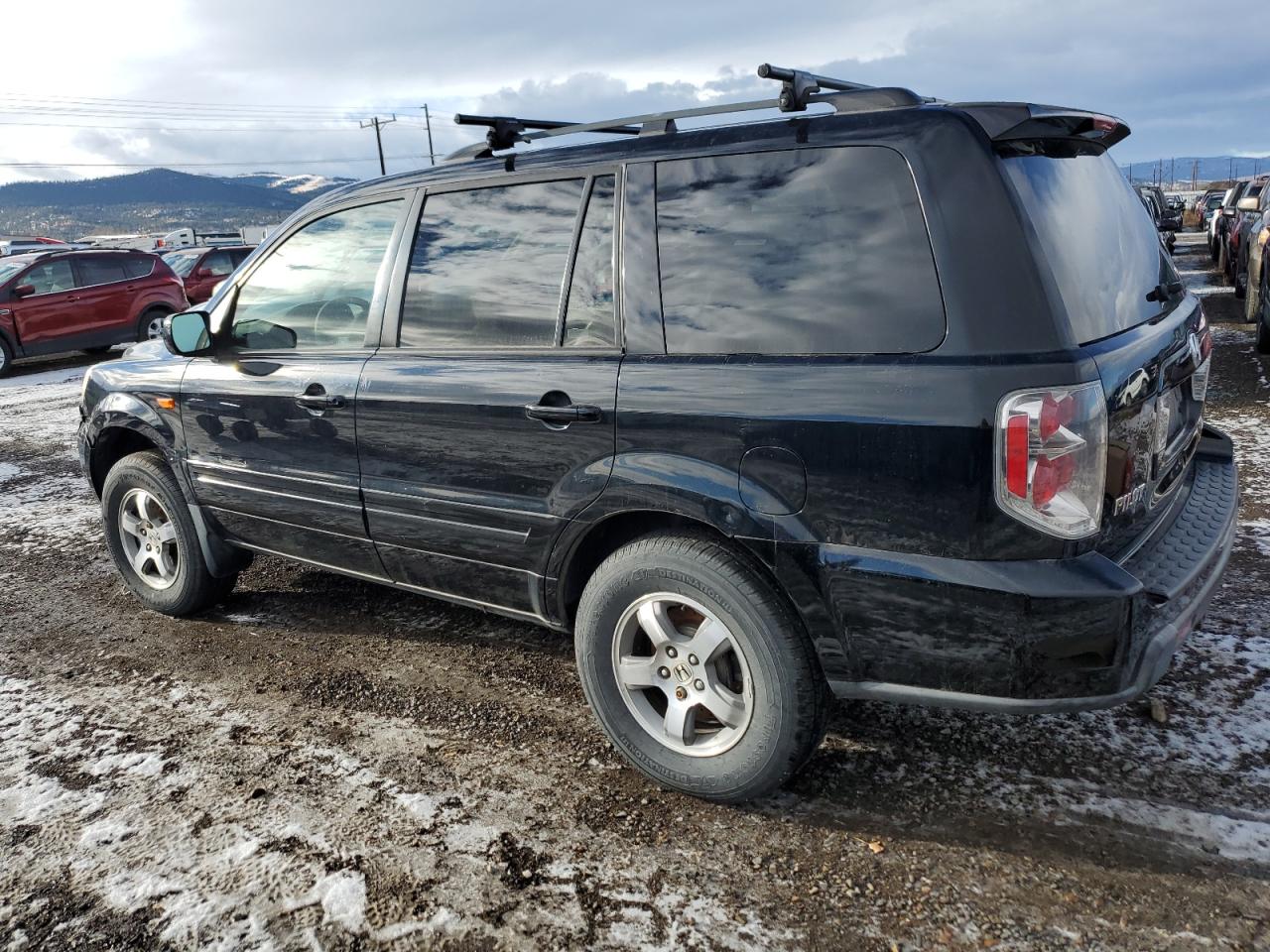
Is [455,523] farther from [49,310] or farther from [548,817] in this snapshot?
[49,310]

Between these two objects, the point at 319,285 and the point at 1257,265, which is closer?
the point at 319,285

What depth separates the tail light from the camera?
6.81 feet

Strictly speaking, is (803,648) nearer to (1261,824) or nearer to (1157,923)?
(1157,923)

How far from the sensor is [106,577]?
4.96 metres

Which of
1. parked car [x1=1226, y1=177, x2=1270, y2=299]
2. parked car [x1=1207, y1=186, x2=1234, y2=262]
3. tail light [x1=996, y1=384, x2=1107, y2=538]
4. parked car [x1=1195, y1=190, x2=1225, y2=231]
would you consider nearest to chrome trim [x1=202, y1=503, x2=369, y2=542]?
tail light [x1=996, y1=384, x2=1107, y2=538]

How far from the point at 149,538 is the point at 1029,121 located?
13.1 feet

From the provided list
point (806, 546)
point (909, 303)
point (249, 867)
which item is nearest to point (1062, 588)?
point (806, 546)

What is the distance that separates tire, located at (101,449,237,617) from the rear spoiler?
3.52 metres

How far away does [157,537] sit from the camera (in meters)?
4.30

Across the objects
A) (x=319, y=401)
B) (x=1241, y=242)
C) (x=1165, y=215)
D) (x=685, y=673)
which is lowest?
(x=685, y=673)

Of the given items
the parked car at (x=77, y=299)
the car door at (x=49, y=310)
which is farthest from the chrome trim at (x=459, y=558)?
the car door at (x=49, y=310)

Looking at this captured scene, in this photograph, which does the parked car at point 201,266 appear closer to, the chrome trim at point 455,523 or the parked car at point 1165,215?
the parked car at point 1165,215

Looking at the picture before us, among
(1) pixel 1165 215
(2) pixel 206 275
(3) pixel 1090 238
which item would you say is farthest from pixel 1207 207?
(3) pixel 1090 238

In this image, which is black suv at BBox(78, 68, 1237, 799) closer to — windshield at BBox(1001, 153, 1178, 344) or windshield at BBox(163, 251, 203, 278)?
windshield at BBox(1001, 153, 1178, 344)
